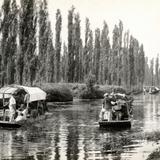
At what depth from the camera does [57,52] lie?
67.9 m

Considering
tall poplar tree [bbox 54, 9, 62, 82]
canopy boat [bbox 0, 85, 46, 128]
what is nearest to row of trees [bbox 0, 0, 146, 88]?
tall poplar tree [bbox 54, 9, 62, 82]

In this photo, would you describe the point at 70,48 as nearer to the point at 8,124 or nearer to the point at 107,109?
the point at 107,109

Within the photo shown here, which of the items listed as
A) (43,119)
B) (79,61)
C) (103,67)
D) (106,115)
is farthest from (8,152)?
(103,67)

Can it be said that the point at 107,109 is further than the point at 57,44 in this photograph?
No

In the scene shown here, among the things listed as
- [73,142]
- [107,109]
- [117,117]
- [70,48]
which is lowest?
[73,142]

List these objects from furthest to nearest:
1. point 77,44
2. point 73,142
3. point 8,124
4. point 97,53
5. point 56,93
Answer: point 97,53 → point 77,44 → point 56,93 → point 8,124 → point 73,142

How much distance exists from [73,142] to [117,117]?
699 cm

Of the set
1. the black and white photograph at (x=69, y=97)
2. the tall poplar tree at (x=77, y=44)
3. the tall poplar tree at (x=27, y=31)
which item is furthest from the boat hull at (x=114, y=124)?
the tall poplar tree at (x=77, y=44)

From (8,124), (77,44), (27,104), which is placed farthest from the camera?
(77,44)

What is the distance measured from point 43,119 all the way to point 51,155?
14410 millimetres

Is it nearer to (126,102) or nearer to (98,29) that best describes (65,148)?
(126,102)

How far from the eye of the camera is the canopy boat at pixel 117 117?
81.5ft

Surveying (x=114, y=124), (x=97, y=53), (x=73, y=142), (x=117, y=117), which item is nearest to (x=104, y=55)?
(x=97, y=53)

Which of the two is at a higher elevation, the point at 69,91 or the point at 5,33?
the point at 5,33
